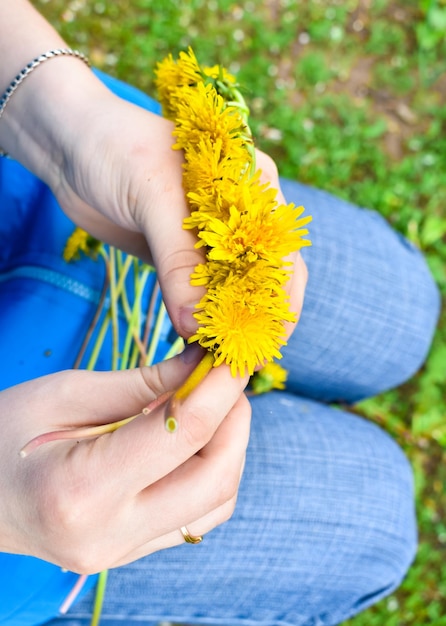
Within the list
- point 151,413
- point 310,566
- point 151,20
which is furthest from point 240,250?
point 151,20

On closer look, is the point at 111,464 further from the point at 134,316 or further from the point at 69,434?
the point at 134,316

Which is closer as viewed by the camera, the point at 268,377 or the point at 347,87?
the point at 268,377

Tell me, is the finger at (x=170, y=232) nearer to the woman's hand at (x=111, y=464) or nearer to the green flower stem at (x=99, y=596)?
the woman's hand at (x=111, y=464)

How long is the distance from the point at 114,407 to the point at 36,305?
467mm

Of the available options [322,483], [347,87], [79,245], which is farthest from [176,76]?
[347,87]

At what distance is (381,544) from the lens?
1359 mm

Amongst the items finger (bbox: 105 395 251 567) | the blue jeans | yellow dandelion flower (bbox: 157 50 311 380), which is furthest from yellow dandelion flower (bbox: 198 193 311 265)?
the blue jeans

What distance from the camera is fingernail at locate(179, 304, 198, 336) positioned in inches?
30.5

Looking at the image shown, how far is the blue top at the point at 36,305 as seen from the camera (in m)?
1.04

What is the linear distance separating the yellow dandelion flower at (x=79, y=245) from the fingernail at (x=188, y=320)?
17.1 inches

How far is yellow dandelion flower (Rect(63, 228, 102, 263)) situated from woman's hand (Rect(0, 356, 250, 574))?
427 mm

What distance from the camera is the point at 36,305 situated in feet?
3.78

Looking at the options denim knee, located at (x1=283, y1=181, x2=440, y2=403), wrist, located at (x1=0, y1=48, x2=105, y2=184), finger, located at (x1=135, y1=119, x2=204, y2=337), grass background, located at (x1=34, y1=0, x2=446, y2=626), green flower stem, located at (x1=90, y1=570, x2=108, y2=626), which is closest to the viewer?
finger, located at (x1=135, y1=119, x2=204, y2=337)

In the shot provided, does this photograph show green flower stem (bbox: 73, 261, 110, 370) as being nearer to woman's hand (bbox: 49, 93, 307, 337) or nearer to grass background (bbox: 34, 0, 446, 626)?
woman's hand (bbox: 49, 93, 307, 337)
